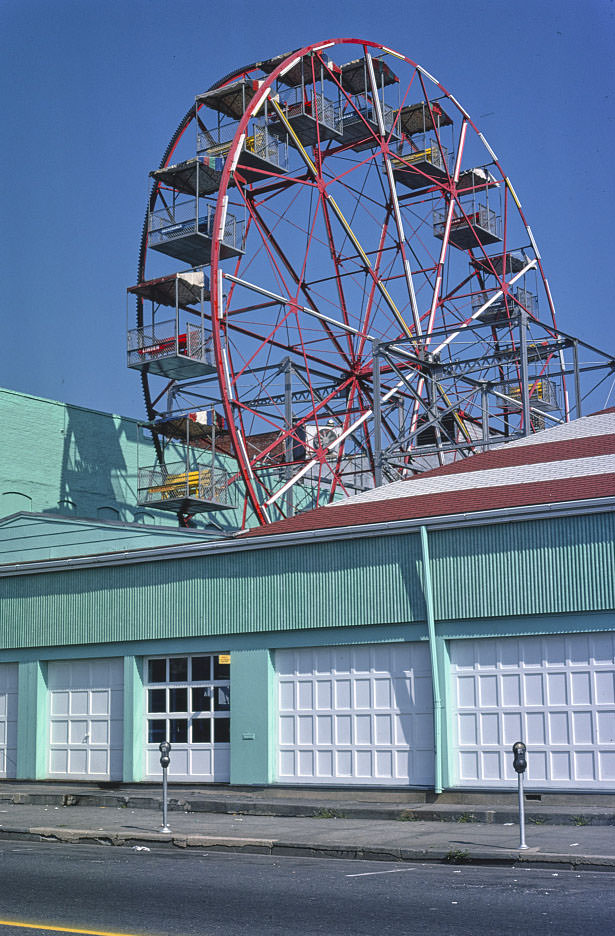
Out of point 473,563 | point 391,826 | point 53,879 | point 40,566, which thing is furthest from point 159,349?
point 53,879

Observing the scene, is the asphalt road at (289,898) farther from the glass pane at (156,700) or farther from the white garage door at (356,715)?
the glass pane at (156,700)

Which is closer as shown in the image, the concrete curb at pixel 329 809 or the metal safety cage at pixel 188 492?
the concrete curb at pixel 329 809

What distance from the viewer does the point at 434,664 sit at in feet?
65.1

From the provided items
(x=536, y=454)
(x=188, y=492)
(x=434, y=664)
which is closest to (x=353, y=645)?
(x=434, y=664)

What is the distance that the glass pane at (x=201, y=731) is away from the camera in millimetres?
22984

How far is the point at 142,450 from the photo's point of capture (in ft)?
160

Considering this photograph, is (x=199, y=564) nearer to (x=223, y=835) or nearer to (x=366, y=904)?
(x=223, y=835)

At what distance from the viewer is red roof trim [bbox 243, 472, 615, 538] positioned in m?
20.2

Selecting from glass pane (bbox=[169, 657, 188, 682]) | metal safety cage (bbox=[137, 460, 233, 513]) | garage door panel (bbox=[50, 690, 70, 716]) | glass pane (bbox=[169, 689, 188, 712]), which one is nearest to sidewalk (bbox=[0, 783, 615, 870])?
glass pane (bbox=[169, 689, 188, 712])

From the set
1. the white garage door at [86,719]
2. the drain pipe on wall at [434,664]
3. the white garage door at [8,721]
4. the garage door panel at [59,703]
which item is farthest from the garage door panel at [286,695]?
the white garage door at [8,721]

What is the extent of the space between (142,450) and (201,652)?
26604mm

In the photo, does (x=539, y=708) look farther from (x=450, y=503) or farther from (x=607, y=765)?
(x=450, y=503)

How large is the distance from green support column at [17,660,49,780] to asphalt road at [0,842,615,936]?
35.7ft

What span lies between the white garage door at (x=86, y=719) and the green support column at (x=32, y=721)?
15cm
